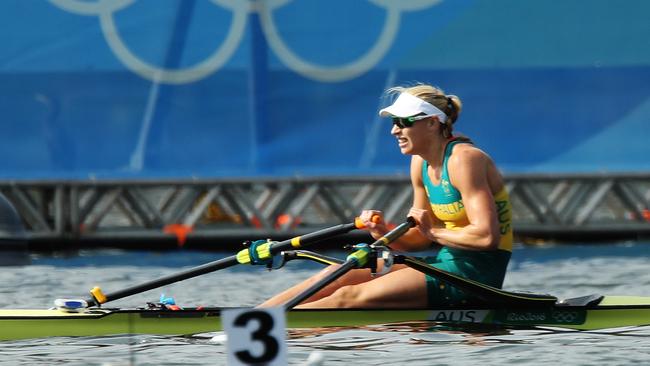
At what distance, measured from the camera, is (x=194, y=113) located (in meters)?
15.2

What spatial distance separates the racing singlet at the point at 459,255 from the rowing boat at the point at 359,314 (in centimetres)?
9

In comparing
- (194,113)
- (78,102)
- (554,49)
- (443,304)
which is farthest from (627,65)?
(443,304)

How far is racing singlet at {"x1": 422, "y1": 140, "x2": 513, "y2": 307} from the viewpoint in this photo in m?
8.76

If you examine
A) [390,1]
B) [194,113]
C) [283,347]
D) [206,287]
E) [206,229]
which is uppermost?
[390,1]

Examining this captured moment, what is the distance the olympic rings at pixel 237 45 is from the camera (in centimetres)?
1517

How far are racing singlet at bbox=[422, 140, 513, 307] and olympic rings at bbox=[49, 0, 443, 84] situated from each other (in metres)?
6.50

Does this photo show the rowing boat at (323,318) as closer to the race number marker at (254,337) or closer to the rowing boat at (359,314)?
the rowing boat at (359,314)

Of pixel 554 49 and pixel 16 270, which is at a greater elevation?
pixel 554 49

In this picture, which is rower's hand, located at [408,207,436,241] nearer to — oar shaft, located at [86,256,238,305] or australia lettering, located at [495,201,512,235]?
australia lettering, located at [495,201,512,235]

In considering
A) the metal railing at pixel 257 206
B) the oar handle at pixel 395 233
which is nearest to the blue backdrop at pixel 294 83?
the metal railing at pixel 257 206

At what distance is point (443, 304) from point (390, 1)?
280 inches

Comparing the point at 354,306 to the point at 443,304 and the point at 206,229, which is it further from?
the point at 206,229

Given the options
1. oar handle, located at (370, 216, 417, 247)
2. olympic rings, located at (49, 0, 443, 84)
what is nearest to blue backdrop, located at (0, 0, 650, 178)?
olympic rings, located at (49, 0, 443, 84)

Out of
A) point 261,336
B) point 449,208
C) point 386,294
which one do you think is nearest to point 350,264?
point 386,294
